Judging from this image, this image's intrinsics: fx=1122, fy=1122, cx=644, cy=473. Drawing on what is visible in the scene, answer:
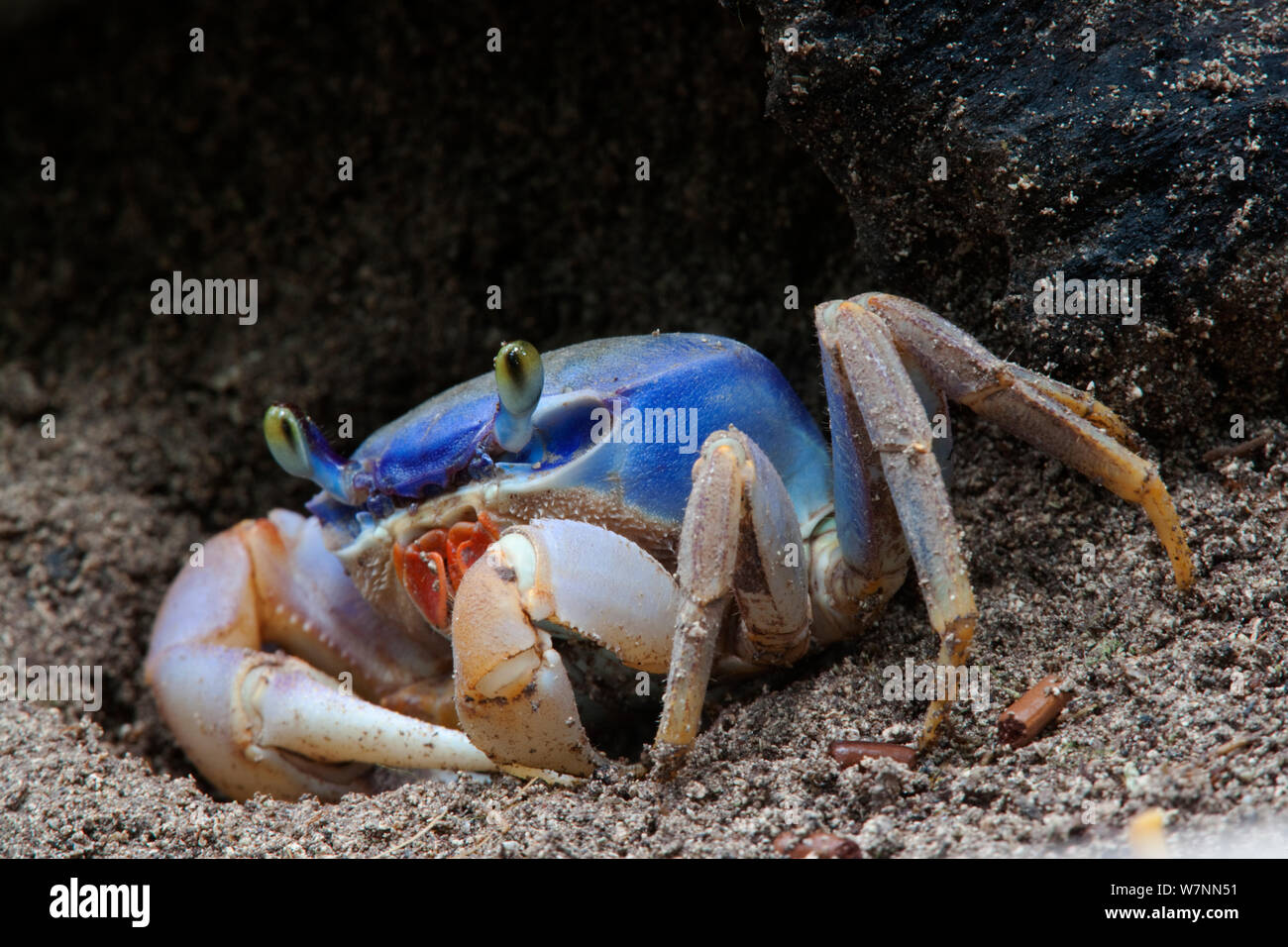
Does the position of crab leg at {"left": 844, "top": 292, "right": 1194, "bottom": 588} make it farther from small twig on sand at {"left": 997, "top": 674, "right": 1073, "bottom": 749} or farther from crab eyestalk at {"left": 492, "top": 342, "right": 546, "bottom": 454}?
crab eyestalk at {"left": 492, "top": 342, "right": 546, "bottom": 454}

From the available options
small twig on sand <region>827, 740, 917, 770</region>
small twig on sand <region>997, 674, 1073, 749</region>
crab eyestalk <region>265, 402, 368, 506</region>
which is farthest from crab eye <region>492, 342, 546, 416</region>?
small twig on sand <region>997, 674, 1073, 749</region>

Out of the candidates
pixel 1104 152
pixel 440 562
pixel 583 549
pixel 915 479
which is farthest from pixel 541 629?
pixel 1104 152

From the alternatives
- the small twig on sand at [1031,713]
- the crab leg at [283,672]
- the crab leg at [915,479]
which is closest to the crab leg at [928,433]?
the crab leg at [915,479]

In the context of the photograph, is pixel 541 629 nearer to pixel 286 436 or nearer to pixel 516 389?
pixel 516 389

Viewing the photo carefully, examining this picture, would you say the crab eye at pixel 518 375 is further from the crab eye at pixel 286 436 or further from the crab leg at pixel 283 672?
the crab leg at pixel 283 672
